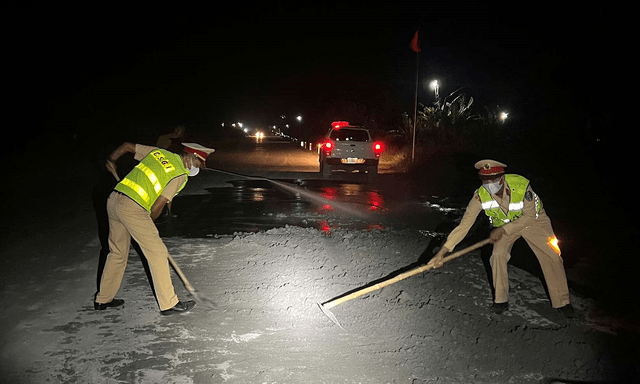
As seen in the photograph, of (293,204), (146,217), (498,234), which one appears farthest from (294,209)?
(498,234)

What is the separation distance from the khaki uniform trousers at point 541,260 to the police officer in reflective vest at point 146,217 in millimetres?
3108

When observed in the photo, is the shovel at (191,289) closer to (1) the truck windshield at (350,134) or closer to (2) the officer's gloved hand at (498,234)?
(2) the officer's gloved hand at (498,234)

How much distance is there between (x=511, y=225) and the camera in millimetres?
4832

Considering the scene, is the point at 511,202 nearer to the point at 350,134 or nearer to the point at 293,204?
the point at 293,204

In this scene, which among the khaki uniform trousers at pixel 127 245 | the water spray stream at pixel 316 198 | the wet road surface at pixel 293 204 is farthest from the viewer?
the water spray stream at pixel 316 198

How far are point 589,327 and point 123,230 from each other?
4.56 meters

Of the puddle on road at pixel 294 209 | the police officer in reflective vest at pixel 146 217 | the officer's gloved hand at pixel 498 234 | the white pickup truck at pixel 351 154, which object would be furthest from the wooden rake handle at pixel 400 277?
the white pickup truck at pixel 351 154

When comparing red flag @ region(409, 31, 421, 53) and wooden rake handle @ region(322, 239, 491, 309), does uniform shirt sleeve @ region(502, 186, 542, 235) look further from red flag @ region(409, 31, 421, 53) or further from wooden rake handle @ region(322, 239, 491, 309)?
red flag @ region(409, 31, 421, 53)

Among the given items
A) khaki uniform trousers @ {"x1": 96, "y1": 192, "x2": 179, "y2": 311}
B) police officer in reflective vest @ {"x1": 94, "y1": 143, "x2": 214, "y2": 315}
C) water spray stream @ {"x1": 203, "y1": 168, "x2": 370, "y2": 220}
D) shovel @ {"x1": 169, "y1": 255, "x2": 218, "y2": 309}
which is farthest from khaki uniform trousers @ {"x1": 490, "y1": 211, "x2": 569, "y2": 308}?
water spray stream @ {"x1": 203, "y1": 168, "x2": 370, "y2": 220}

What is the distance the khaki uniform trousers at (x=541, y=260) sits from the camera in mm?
4887

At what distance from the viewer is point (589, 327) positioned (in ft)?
15.4

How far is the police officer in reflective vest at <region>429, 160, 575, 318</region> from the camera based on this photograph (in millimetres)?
4777

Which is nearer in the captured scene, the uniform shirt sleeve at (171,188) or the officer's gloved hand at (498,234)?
the uniform shirt sleeve at (171,188)

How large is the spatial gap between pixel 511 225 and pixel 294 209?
256 inches
